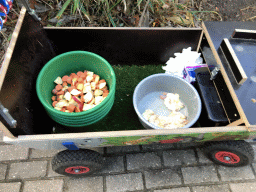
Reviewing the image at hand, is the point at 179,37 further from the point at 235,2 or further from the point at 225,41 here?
the point at 235,2

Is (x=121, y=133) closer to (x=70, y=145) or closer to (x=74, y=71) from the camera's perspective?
(x=70, y=145)

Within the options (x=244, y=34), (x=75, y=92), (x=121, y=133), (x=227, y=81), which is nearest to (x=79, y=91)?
(x=75, y=92)

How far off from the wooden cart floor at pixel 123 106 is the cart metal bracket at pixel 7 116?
17.8 inches

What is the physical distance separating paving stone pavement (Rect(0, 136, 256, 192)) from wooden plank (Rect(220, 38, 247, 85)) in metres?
0.55

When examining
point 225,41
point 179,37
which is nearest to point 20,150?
point 179,37

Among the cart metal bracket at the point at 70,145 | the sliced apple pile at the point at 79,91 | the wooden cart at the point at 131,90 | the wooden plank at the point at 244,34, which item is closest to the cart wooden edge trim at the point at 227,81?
the wooden cart at the point at 131,90

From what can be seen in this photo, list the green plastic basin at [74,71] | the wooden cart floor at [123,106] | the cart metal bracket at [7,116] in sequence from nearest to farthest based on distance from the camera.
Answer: the cart metal bracket at [7,116]
the green plastic basin at [74,71]
the wooden cart floor at [123,106]

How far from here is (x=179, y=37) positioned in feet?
4.13

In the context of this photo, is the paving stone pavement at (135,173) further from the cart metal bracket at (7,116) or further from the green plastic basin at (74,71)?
the cart metal bracket at (7,116)

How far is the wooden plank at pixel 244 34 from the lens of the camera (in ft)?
3.32

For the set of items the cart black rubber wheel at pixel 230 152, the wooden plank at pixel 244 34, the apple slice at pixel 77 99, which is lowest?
the cart black rubber wheel at pixel 230 152

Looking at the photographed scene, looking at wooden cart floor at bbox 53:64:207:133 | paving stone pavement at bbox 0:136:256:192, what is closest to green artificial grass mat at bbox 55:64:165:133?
wooden cart floor at bbox 53:64:207:133

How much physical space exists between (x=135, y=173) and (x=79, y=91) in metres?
0.58

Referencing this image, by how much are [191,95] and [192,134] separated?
39 cm
